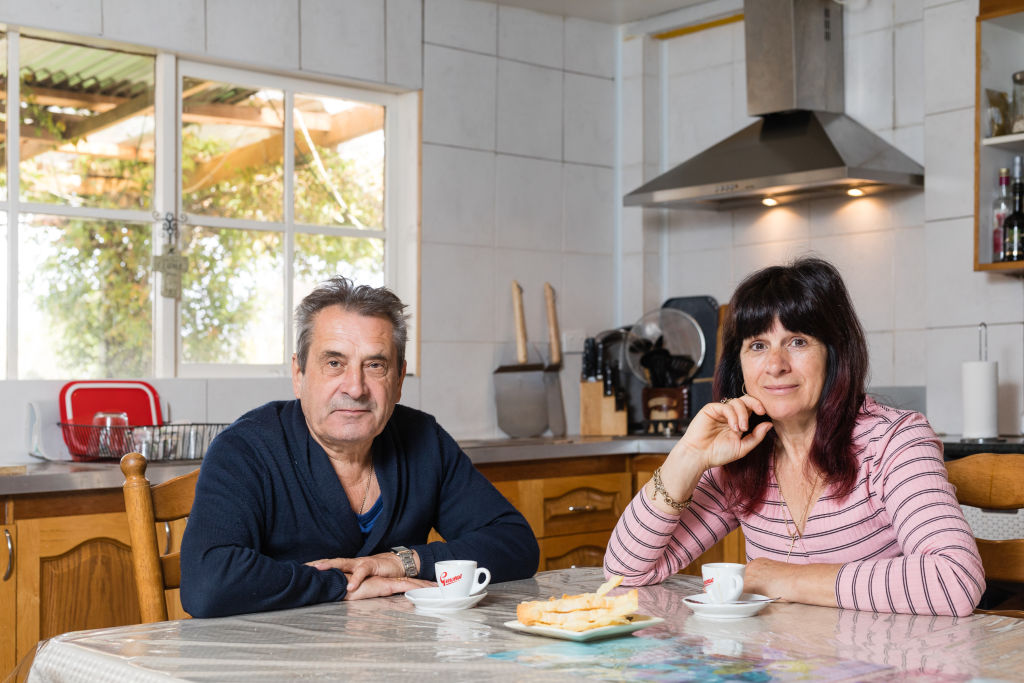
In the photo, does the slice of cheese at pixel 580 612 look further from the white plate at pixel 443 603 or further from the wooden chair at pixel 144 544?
the wooden chair at pixel 144 544

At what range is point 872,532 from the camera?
172cm

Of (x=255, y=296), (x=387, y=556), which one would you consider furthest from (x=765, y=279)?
(x=255, y=296)

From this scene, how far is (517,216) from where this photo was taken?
409 cm

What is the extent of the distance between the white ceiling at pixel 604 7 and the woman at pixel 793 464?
7.98 feet

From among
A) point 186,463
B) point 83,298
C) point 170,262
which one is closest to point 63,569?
→ point 186,463

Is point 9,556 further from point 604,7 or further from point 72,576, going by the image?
point 604,7

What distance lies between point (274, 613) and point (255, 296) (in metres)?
2.14

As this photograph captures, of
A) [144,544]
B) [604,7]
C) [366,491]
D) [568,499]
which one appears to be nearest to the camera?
[144,544]

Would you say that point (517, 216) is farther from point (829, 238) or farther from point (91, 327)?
point (91, 327)

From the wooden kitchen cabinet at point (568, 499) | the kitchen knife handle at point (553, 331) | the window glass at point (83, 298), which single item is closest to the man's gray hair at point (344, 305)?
the wooden kitchen cabinet at point (568, 499)

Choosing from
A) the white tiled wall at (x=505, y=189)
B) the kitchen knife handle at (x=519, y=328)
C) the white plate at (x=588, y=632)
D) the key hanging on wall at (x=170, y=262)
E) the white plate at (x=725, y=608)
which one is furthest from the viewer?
the kitchen knife handle at (x=519, y=328)

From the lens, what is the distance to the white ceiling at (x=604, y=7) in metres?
4.05

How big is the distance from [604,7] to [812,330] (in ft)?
8.48

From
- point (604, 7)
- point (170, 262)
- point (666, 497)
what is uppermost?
point (604, 7)
